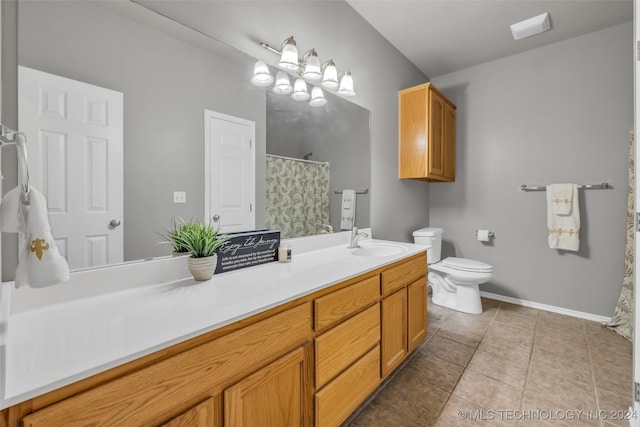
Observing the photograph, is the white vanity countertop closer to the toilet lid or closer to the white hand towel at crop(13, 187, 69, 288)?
the white hand towel at crop(13, 187, 69, 288)

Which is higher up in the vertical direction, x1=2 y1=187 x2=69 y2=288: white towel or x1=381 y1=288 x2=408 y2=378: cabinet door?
x1=2 y1=187 x2=69 y2=288: white towel

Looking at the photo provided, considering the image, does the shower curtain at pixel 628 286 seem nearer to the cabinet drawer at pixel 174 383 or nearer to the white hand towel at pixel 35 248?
the cabinet drawer at pixel 174 383

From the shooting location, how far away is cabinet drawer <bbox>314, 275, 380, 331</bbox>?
1143mm

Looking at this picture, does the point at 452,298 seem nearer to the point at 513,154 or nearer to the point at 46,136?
the point at 513,154

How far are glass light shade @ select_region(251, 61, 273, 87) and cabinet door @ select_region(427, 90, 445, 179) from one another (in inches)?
67.0

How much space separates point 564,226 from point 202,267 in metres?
3.05

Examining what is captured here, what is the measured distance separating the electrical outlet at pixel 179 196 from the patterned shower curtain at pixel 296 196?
47 cm

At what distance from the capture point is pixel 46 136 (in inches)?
35.7

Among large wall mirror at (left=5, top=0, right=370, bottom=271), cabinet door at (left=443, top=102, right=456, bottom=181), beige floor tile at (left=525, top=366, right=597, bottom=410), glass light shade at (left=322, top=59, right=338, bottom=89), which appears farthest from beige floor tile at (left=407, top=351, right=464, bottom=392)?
glass light shade at (left=322, top=59, right=338, bottom=89)

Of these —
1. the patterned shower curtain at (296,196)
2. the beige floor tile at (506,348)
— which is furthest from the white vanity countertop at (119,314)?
the beige floor tile at (506,348)

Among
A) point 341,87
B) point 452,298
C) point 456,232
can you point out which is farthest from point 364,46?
point 452,298

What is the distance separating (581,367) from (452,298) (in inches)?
41.4

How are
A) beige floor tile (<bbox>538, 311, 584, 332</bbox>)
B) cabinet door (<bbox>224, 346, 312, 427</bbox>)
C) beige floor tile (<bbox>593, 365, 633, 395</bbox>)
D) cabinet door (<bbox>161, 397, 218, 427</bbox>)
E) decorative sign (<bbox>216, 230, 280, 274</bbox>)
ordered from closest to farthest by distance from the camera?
cabinet door (<bbox>161, 397, 218, 427</bbox>) < cabinet door (<bbox>224, 346, 312, 427</bbox>) < decorative sign (<bbox>216, 230, 280, 274</bbox>) < beige floor tile (<bbox>593, 365, 633, 395</bbox>) < beige floor tile (<bbox>538, 311, 584, 332</bbox>)

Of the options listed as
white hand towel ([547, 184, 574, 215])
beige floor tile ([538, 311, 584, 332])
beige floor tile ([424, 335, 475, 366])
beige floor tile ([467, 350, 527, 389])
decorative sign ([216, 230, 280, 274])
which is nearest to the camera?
decorative sign ([216, 230, 280, 274])
